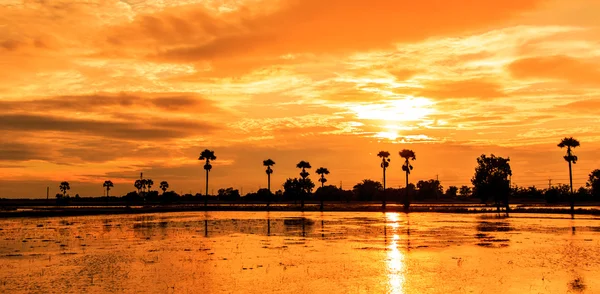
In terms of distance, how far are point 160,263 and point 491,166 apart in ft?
490

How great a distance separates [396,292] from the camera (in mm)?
22828

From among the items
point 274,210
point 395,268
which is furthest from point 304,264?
point 274,210

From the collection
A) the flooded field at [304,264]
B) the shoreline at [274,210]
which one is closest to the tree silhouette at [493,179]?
the shoreline at [274,210]

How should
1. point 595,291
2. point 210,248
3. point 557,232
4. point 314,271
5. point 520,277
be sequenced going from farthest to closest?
point 557,232 < point 210,248 < point 314,271 < point 520,277 < point 595,291

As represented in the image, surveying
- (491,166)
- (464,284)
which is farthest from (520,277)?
(491,166)

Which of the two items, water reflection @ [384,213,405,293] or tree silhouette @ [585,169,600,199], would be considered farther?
tree silhouette @ [585,169,600,199]

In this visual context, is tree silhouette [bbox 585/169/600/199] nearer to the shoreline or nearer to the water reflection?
the shoreline

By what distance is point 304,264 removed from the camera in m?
30.8

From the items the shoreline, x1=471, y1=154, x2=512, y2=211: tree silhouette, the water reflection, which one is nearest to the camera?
the water reflection

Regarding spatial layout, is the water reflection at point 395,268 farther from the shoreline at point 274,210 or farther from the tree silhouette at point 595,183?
the tree silhouette at point 595,183

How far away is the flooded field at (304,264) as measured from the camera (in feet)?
79.2

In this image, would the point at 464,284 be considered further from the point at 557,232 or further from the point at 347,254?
the point at 557,232

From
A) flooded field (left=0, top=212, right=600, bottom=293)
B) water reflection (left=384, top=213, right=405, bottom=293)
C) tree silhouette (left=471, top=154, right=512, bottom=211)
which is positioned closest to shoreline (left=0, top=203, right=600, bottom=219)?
tree silhouette (left=471, top=154, right=512, bottom=211)

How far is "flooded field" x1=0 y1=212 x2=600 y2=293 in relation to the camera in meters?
24.1
